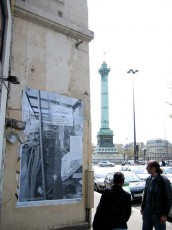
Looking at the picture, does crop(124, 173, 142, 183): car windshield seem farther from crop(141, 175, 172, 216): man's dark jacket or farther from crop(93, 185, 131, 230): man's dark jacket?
crop(93, 185, 131, 230): man's dark jacket

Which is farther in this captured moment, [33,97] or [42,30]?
[42,30]

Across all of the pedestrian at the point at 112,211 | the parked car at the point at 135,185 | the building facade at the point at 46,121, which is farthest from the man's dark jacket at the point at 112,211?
the parked car at the point at 135,185

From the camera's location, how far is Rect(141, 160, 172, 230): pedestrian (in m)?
4.89

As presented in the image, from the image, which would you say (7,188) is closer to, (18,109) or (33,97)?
(18,109)

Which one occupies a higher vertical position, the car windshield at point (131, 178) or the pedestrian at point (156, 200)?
the pedestrian at point (156, 200)

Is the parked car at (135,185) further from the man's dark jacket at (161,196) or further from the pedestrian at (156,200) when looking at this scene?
the man's dark jacket at (161,196)

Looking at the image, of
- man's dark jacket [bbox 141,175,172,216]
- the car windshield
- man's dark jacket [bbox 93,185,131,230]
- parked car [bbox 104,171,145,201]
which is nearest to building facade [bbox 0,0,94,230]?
man's dark jacket [bbox 141,175,172,216]

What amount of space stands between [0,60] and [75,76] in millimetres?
2711

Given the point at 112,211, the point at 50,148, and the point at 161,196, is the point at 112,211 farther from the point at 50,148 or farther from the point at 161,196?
the point at 50,148

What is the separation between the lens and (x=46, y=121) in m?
6.90

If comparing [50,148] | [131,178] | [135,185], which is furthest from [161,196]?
[131,178]

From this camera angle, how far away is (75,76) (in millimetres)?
7754

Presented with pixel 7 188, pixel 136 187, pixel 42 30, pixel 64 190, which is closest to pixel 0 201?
pixel 7 188

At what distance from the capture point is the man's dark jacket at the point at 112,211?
392 centimetres
